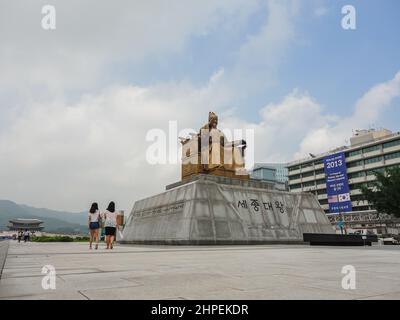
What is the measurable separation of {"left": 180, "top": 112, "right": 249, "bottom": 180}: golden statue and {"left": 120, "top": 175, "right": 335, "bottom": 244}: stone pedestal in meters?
1.56

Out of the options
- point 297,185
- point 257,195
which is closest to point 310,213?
point 257,195

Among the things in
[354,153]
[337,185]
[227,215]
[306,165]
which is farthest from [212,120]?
[306,165]

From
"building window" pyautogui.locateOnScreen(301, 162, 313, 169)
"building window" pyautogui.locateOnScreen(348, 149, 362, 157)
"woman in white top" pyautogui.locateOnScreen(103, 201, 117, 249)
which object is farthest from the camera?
"building window" pyautogui.locateOnScreen(301, 162, 313, 169)

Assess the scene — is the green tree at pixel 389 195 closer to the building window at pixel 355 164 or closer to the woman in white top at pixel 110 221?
the woman in white top at pixel 110 221

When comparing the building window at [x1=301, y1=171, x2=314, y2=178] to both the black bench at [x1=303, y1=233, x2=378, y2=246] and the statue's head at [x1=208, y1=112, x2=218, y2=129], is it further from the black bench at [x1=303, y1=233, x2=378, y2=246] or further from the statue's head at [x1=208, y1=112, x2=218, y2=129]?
the black bench at [x1=303, y1=233, x2=378, y2=246]

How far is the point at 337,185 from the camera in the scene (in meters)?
60.7

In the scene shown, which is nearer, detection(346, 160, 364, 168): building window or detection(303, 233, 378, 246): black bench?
detection(303, 233, 378, 246): black bench

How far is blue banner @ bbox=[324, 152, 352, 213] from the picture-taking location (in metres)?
57.6

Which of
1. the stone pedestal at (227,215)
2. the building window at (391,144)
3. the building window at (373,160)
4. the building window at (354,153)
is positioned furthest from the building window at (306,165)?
the stone pedestal at (227,215)

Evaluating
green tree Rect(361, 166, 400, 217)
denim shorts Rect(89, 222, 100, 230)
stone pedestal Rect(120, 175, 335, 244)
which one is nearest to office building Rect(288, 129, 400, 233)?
green tree Rect(361, 166, 400, 217)

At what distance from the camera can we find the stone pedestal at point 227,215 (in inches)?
642

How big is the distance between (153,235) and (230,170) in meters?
6.46
